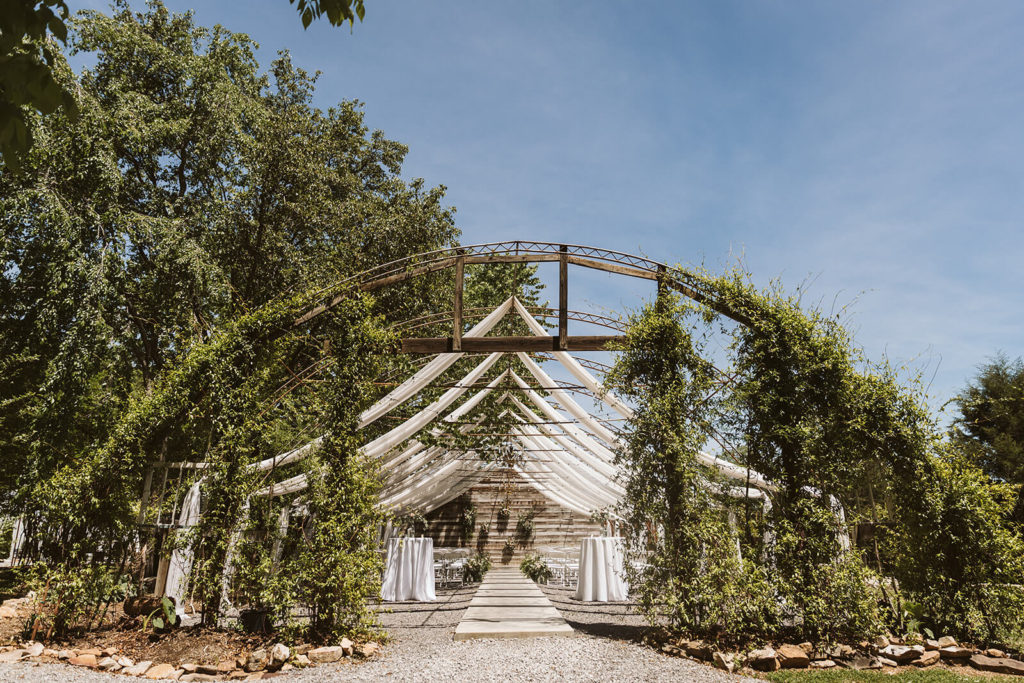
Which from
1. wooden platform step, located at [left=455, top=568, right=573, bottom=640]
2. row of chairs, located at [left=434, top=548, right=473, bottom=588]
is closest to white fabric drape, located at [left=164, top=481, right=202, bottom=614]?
wooden platform step, located at [left=455, top=568, right=573, bottom=640]

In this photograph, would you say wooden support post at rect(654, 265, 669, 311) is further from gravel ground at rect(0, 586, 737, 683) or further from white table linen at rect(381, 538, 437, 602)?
white table linen at rect(381, 538, 437, 602)

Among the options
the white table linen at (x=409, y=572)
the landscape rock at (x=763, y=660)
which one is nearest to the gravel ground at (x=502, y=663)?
the landscape rock at (x=763, y=660)

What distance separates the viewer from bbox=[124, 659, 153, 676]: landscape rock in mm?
5223

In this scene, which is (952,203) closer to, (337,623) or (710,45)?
(710,45)

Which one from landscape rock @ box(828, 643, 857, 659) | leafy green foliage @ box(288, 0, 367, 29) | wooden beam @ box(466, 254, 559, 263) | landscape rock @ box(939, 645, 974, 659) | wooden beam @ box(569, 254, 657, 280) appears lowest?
landscape rock @ box(828, 643, 857, 659)

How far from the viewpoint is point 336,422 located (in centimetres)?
686

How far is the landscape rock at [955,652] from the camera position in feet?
18.2

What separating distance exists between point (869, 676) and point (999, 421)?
33.8 ft

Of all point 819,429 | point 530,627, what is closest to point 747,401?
point 819,429

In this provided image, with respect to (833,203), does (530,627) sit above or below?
below

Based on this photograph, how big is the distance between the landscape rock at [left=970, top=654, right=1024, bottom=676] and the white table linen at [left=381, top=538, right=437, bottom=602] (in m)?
8.35

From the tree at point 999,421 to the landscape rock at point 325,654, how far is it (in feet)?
37.7

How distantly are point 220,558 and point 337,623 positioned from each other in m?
1.51

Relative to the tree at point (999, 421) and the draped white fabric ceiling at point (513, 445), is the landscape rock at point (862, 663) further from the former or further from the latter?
the tree at point (999, 421)
